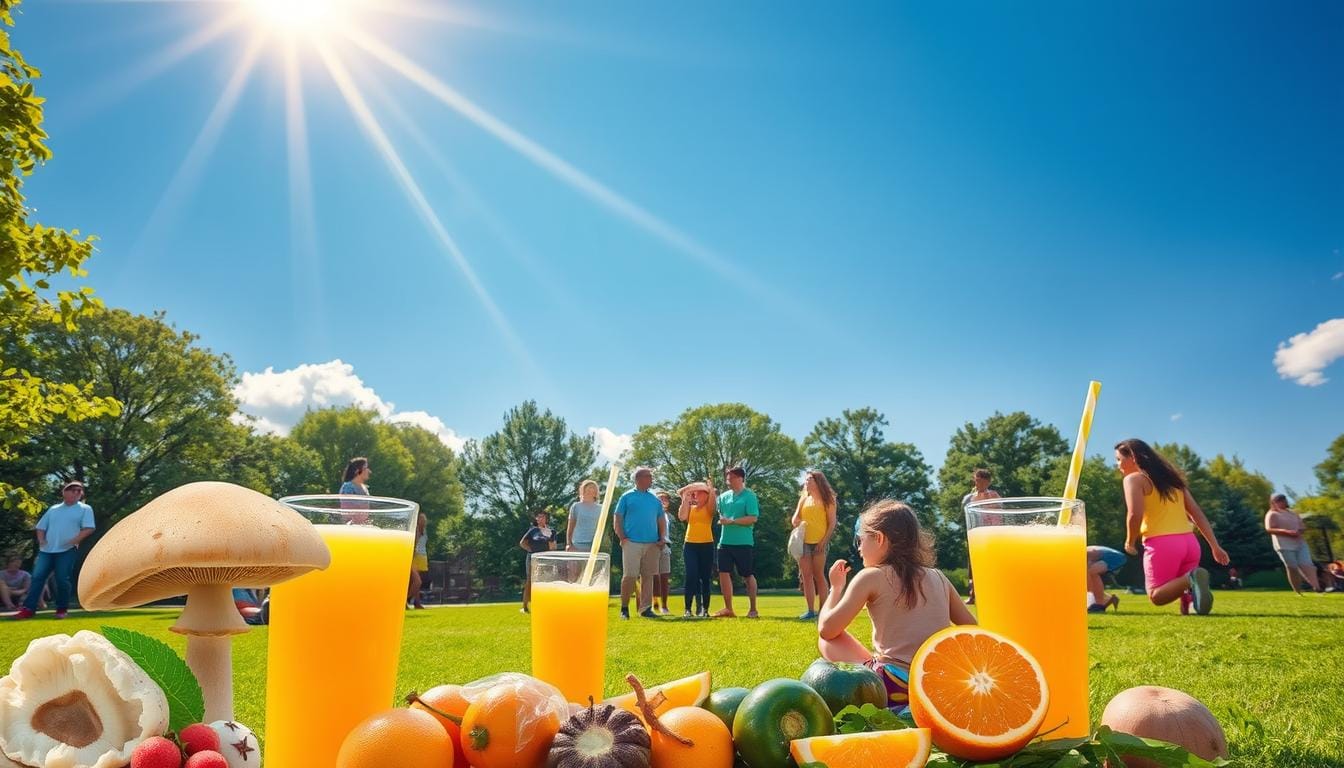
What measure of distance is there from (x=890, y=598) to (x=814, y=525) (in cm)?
766

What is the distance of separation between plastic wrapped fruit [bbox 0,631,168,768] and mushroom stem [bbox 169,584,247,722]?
288 mm

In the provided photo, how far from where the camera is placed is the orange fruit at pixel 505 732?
1492 mm

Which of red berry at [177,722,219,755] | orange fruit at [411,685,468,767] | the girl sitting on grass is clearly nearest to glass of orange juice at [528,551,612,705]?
orange fruit at [411,685,468,767]

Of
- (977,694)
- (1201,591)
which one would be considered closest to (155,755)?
(977,694)

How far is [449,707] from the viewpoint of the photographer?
66.9 inches

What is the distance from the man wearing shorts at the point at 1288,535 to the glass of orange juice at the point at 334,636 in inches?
843

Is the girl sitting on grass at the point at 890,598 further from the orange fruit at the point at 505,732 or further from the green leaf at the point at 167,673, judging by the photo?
the green leaf at the point at 167,673

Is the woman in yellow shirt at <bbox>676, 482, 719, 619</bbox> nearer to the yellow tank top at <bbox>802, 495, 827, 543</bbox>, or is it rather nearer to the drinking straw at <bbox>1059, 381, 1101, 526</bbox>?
the yellow tank top at <bbox>802, 495, 827, 543</bbox>

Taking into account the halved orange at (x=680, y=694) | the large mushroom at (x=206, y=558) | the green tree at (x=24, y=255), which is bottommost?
the halved orange at (x=680, y=694)

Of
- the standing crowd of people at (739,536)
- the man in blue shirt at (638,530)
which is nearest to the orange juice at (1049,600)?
the standing crowd of people at (739,536)

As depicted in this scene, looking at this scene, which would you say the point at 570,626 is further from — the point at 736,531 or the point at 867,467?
the point at 867,467

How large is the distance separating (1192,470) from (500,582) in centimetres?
5443

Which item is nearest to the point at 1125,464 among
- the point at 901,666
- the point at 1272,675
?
the point at 1272,675

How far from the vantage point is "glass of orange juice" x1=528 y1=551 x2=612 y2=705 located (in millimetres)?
2795
